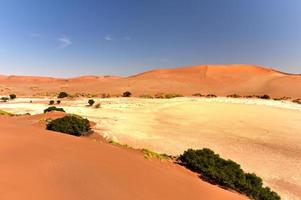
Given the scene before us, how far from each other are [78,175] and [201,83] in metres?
77.0

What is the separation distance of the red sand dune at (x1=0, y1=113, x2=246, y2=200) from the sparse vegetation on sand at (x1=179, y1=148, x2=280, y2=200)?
2.14m

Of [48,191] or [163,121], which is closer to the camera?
[48,191]

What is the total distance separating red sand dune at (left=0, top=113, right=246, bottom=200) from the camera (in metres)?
5.13

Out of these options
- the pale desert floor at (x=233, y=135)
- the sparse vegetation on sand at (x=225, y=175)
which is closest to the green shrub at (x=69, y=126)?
the pale desert floor at (x=233, y=135)

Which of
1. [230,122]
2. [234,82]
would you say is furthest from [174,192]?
[234,82]

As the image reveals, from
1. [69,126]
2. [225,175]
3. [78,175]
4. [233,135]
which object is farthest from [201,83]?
[78,175]

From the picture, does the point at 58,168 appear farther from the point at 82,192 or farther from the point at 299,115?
the point at 299,115

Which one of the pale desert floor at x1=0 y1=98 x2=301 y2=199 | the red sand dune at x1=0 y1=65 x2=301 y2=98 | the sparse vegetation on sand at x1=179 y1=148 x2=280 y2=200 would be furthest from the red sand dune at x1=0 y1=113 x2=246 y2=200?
the red sand dune at x1=0 y1=65 x2=301 y2=98

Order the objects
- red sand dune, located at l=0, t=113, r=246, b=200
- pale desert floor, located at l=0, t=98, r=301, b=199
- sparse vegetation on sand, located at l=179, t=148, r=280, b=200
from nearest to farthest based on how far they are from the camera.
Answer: red sand dune, located at l=0, t=113, r=246, b=200 → sparse vegetation on sand, located at l=179, t=148, r=280, b=200 → pale desert floor, located at l=0, t=98, r=301, b=199

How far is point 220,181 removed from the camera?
955cm

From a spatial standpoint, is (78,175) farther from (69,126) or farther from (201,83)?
(201,83)

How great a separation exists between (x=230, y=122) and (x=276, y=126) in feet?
10.5

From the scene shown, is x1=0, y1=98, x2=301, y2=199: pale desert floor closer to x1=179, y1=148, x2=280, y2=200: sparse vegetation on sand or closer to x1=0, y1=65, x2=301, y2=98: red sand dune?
x1=179, y1=148, x2=280, y2=200: sparse vegetation on sand

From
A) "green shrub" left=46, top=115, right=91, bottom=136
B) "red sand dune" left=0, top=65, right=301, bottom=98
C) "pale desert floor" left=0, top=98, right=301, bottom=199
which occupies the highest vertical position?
"red sand dune" left=0, top=65, right=301, bottom=98
